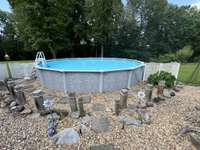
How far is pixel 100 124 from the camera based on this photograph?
2953mm

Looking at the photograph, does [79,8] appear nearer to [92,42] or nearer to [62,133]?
[92,42]

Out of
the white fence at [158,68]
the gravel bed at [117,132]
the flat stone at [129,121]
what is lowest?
the gravel bed at [117,132]

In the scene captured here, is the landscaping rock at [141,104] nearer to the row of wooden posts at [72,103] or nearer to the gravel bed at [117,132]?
the gravel bed at [117,132]

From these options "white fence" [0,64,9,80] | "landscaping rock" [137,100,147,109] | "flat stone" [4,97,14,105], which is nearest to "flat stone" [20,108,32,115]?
"flat stone" [4,97,14,105]

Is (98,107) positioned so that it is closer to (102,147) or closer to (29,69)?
(102,147)

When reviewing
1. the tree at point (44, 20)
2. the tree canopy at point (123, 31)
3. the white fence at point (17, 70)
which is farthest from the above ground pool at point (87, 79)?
the tree canopy at point (123, 31)

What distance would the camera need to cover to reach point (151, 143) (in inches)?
97.3

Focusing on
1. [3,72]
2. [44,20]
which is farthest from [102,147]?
[44,20]

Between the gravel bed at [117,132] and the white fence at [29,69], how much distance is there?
2503 millimetres

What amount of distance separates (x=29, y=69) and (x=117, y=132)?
20.4ft

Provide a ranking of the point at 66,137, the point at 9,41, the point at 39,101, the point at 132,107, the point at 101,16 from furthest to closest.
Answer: the point at 9,41
the point at 101,16
the point at 132,107
the point at 39,101
the point at 66,137

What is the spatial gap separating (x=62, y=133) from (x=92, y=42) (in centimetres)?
1594

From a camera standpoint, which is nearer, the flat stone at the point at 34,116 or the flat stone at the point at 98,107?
the flat stone at the point at 34,116

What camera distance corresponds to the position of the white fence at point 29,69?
613cm
